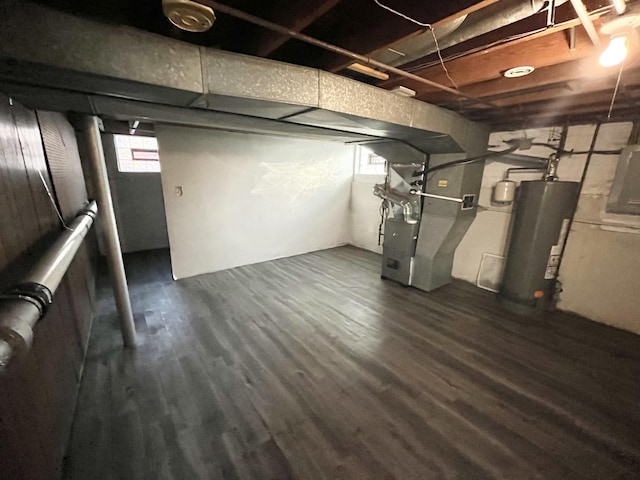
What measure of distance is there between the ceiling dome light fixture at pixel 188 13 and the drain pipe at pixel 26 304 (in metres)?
1.13

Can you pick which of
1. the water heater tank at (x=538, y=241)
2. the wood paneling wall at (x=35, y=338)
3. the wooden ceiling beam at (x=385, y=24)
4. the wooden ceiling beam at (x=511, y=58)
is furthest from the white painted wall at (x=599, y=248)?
the wood paneling wall at (x=35, y=338)

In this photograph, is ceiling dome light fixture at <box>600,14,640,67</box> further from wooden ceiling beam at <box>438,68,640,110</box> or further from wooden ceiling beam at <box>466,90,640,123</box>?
wooden ceiling beam at <box>466,90,640,123</box>

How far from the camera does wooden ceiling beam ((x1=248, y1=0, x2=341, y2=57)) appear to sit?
3.26 feet

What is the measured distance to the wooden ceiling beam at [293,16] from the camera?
99cm

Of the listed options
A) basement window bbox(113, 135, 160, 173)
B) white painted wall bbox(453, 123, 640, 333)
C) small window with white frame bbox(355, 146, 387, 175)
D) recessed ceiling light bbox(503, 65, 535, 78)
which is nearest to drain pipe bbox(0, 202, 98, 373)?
recessed ceiling light bbox(503, 65, 535, 78)

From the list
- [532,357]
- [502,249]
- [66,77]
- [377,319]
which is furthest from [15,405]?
[502,249]

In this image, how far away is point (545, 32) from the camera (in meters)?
1.17

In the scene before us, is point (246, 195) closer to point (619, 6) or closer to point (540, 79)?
point (540, 79)

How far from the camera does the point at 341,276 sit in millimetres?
3865

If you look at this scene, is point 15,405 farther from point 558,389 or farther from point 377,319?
point 558,389

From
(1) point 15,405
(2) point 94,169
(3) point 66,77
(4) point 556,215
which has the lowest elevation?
(1) point 15,405

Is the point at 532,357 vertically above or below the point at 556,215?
below

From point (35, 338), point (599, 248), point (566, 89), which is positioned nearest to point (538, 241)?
point (599, 248)

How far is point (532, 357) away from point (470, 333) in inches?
18.5
